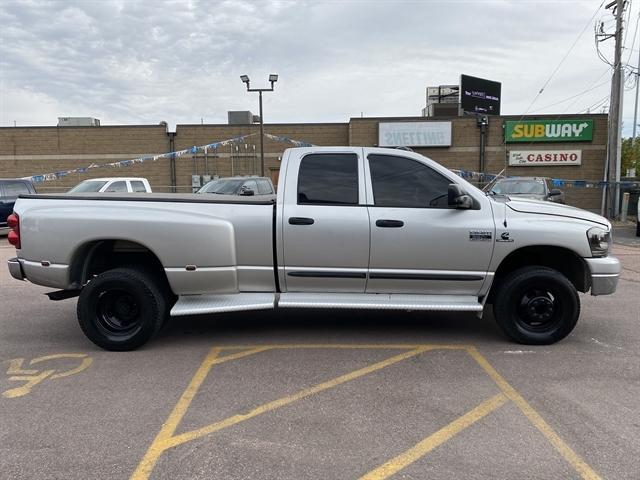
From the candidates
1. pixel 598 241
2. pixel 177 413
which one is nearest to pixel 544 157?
pixel 598 241

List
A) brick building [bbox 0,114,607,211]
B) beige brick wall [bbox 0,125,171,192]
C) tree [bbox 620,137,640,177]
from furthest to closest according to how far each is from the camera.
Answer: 1. tree [bbox 620,137,640,177]
2. beige brick wall [bbox 0,125,171,192]
3. brick building [bbox 0,114,607,211]

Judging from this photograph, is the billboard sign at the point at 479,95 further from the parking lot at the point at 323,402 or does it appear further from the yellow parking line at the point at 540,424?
the yellow parking line at the point at 540,424

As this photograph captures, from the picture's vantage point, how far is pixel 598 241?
484cm

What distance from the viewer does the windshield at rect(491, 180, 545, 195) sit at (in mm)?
14238

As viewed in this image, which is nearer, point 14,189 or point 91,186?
point 91,186

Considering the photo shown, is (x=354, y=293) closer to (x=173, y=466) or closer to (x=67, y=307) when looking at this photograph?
(x=173, y=466)

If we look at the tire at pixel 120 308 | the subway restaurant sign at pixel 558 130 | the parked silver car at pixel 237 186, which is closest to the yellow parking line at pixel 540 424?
the tire at pixel 120 308

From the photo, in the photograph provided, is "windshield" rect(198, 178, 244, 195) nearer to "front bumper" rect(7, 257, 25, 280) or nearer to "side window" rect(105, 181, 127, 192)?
"side window" rect(105, 181, 127, 192)

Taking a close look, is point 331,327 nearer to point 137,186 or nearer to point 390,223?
point 390,223

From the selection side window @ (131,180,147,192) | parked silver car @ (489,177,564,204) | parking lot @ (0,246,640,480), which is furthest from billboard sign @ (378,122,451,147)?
parking lot @ (0,246,640,480)

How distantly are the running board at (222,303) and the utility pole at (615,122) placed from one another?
19.2m

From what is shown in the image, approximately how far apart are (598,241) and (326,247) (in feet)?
8.83

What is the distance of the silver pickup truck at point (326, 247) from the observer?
4.79 meters

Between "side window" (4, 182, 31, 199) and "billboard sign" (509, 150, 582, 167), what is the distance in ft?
72.1
